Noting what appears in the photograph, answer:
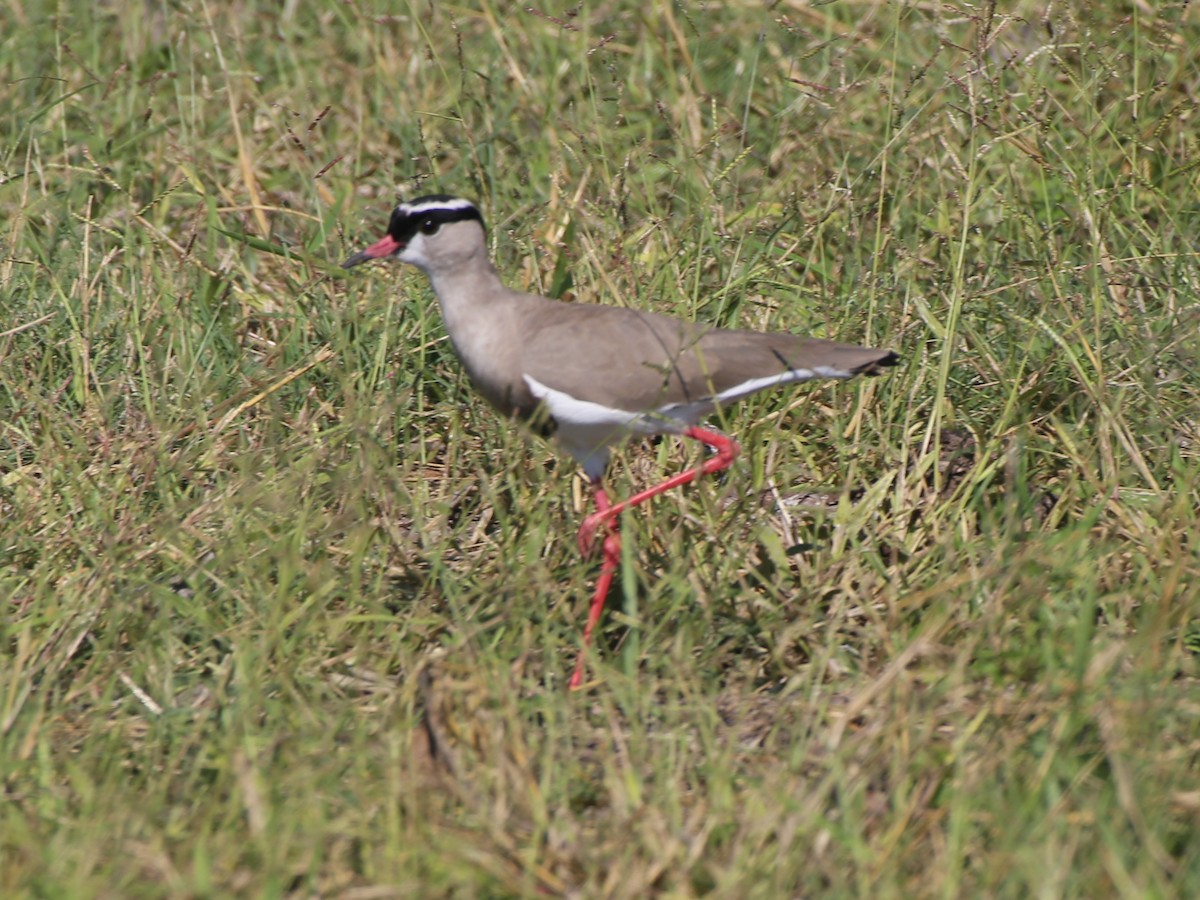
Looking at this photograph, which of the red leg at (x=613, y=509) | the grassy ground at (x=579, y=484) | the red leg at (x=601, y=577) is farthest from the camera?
the red leg at (x=613, y=509)

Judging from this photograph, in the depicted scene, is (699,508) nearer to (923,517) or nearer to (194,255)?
(923,517)

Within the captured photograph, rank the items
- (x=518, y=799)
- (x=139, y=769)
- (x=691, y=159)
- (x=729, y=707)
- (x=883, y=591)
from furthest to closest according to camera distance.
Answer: (x=691, y=159), (x=883, y=591), (x=729, y=707), (x=139, y=769), (x=518, y=799)

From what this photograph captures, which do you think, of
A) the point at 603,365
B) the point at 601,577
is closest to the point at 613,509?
the point at 601,577

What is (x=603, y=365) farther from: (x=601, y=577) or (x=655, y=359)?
(x=601, y=577)

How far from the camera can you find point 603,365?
4.29 metres

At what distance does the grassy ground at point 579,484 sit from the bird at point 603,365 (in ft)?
0.59

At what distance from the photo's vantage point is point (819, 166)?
222 inches

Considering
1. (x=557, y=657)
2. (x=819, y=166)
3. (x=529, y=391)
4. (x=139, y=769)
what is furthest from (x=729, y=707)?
(x=819, y=166)

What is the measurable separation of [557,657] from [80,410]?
1.88 meters

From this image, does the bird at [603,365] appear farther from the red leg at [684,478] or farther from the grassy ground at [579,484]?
the grassy ground at [579,484]

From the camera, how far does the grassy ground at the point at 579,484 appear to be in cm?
317

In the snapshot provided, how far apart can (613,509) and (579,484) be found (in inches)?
22.3

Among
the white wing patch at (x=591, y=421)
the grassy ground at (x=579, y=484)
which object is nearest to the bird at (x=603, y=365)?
the white wing patch at (x=591, y=421)

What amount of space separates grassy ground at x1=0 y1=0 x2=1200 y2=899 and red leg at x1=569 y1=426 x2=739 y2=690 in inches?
2.7
